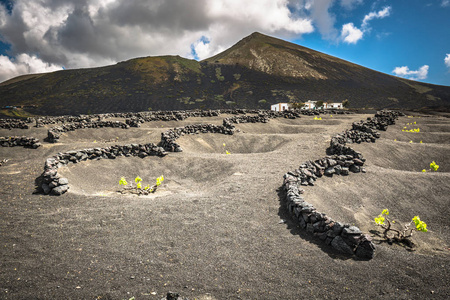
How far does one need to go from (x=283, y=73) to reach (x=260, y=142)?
102 m

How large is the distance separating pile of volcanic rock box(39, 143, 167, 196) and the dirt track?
0.46 m

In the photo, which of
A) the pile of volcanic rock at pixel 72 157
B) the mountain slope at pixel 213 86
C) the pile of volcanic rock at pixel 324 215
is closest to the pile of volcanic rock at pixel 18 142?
the pile of volcanic rock at pixel 72 157

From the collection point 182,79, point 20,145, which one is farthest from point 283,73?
point 20,145

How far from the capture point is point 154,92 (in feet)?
282

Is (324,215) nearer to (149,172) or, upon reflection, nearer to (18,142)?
(149,172)

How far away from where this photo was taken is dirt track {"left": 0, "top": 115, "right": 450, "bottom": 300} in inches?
179

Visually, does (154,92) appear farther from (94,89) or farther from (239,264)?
(239,264)

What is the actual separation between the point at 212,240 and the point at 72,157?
10.7 metres

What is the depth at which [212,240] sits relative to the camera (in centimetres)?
611

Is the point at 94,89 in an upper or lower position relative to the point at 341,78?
lower

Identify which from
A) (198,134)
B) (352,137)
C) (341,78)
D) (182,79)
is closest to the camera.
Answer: (352,137)

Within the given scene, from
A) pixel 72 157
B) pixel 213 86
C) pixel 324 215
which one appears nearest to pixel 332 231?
pixel 324 215

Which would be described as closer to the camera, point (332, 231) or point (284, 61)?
point (332, 231)

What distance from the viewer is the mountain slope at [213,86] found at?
251ft
